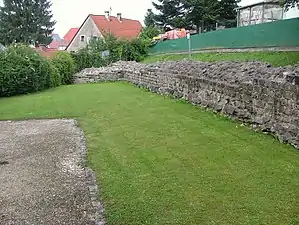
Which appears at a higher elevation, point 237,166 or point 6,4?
point 6,4

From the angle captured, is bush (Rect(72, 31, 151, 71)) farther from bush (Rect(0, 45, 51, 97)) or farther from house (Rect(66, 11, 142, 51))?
house (Rect(66, 11, 142, 51))

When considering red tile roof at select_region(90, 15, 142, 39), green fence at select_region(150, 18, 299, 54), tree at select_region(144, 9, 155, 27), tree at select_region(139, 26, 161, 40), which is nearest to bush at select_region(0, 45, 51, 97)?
green fence at select_region(150, 18, 299, 54)

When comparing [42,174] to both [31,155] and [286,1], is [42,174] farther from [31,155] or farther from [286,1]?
[286,1]

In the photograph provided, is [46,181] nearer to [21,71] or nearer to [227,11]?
[21,71]

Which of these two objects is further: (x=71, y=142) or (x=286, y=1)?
(x=286, y=1)

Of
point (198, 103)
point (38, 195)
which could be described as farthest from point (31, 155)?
point (198, 103)

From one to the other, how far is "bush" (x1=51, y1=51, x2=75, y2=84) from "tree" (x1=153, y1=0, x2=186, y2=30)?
45.1ft

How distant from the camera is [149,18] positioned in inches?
1550

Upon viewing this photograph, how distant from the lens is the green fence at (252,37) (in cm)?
1477

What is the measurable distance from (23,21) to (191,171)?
1829 inches

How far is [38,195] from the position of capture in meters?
4.71

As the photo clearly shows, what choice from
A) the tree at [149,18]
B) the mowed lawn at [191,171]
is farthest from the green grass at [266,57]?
the tree at [149,18]

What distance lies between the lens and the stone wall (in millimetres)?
6426

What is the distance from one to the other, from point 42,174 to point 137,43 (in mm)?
26103
